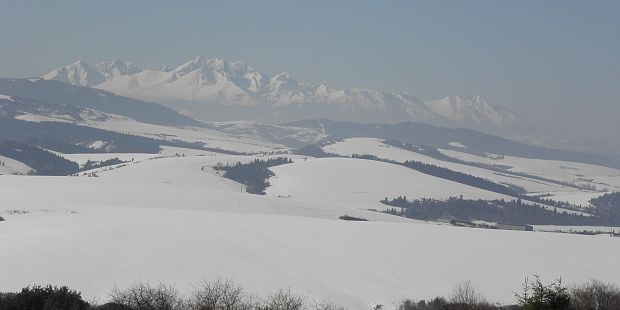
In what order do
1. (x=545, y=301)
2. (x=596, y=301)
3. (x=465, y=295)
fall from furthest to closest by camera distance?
(x=465, y=295) → (x=596, y=301) → (x=545, y=301)

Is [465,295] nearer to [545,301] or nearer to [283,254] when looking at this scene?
[283,254]

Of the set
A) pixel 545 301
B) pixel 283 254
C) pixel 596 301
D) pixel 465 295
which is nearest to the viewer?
pixel 545 301

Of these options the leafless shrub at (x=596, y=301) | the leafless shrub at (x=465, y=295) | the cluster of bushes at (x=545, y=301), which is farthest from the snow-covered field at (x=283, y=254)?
the leafless shrub at (x=596, y=301)

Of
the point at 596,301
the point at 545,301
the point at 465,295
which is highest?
the point at 545,301

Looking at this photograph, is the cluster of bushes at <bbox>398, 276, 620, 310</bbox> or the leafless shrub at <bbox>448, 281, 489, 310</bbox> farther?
the leafless shrub at <bbox>448, 281, 489, 310</bbox>

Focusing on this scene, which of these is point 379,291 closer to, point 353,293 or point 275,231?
point 353,293

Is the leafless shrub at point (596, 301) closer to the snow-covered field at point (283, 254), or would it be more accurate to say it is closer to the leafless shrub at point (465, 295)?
the leafless shrub at point (465, 295)

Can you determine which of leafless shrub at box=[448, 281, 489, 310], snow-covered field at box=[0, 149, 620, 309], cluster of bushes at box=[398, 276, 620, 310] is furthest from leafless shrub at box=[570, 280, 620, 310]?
snow-covered field at box=[0, 149, 620, 309]

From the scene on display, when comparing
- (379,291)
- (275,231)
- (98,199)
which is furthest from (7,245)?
(98,199)

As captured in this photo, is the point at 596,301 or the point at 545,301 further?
the point at 596,301

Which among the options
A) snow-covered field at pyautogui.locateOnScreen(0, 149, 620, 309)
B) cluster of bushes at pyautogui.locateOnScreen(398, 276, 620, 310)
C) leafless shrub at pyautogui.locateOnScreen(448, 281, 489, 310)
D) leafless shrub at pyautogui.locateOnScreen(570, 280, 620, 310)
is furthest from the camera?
snow-covered field at pyautogui.locateOnScreen(0, 149, 620, 309)

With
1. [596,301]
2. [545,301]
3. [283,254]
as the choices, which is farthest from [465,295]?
[545,301]

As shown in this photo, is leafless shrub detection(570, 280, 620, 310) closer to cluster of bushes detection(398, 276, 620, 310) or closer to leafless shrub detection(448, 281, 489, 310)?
cluster of bushes detection(398, 276, 620, 310)

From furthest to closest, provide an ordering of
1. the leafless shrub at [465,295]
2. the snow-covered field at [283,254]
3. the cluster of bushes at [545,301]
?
1. the snow-covered field at [283,254]
2. the leafless shrub at [465,295]
3. the cluster of bushes at [545,301]
